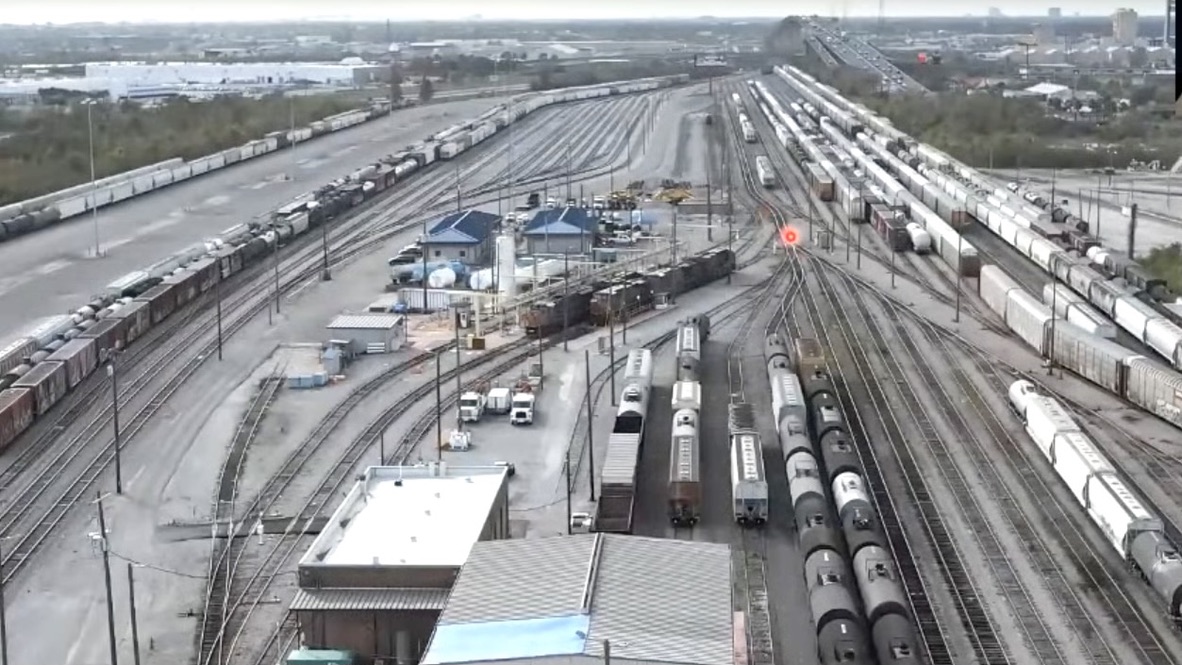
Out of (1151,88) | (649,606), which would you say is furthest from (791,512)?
(1151,88)

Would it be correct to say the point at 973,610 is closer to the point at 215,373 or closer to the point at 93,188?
the point at 215,373

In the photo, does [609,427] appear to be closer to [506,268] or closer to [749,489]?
[749,489]

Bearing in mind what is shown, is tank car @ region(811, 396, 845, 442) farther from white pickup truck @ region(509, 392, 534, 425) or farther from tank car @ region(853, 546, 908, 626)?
tank car @ region(853, 546, 908, 626)

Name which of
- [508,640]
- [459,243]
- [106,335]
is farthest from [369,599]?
[459,243]

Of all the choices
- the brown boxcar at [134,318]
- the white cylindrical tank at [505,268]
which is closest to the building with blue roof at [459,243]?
the white cylindrical tank at [505,268]

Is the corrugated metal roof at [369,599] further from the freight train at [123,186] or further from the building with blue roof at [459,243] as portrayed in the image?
the freight train at [123,186]

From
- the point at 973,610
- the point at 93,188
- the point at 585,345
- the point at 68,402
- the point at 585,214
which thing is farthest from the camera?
the point at 93,188
